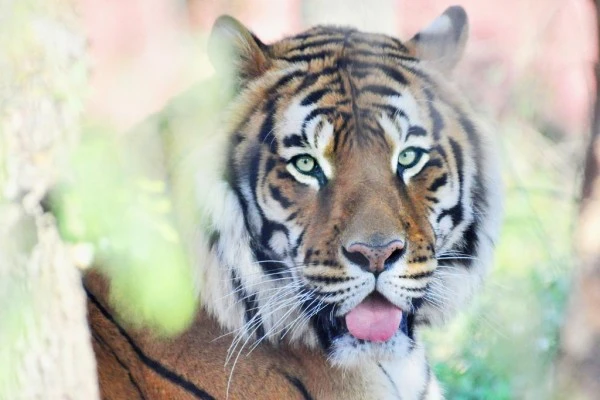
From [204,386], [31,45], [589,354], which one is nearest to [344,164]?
[204,386]

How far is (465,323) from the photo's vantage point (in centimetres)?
191

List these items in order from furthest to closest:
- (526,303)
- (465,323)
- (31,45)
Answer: (526,303) → (465,323) → (31,45)

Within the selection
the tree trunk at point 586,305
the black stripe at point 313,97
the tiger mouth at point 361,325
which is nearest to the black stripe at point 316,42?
the black stripe at point 313,97

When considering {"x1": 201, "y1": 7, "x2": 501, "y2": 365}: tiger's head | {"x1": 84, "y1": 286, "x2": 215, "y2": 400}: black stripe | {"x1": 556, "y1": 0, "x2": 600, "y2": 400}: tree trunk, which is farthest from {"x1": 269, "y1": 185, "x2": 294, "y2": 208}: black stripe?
{"x1": 556, "y1": 0, "x2": 600, "y2": 400}: tree trunk

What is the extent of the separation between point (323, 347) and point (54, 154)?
61 centimetres

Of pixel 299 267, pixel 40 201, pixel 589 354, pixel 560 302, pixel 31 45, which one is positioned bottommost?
pixel 589 354

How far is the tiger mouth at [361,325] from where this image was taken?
148 cm

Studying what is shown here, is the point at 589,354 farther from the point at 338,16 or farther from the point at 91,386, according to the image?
the point at 91,386

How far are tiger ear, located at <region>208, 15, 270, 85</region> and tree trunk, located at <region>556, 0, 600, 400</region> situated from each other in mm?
906

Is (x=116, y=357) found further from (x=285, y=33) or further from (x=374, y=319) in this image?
(x=285, y=33)

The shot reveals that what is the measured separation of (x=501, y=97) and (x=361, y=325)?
0.69m

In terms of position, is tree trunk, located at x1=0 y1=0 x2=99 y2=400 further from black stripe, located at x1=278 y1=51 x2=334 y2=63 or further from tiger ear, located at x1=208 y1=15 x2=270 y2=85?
black stripe, located at x1=278 y1=51 x2=334 y2=63

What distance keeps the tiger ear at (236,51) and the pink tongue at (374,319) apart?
46 centimetres

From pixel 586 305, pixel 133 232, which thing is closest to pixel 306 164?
pixel 133 232
